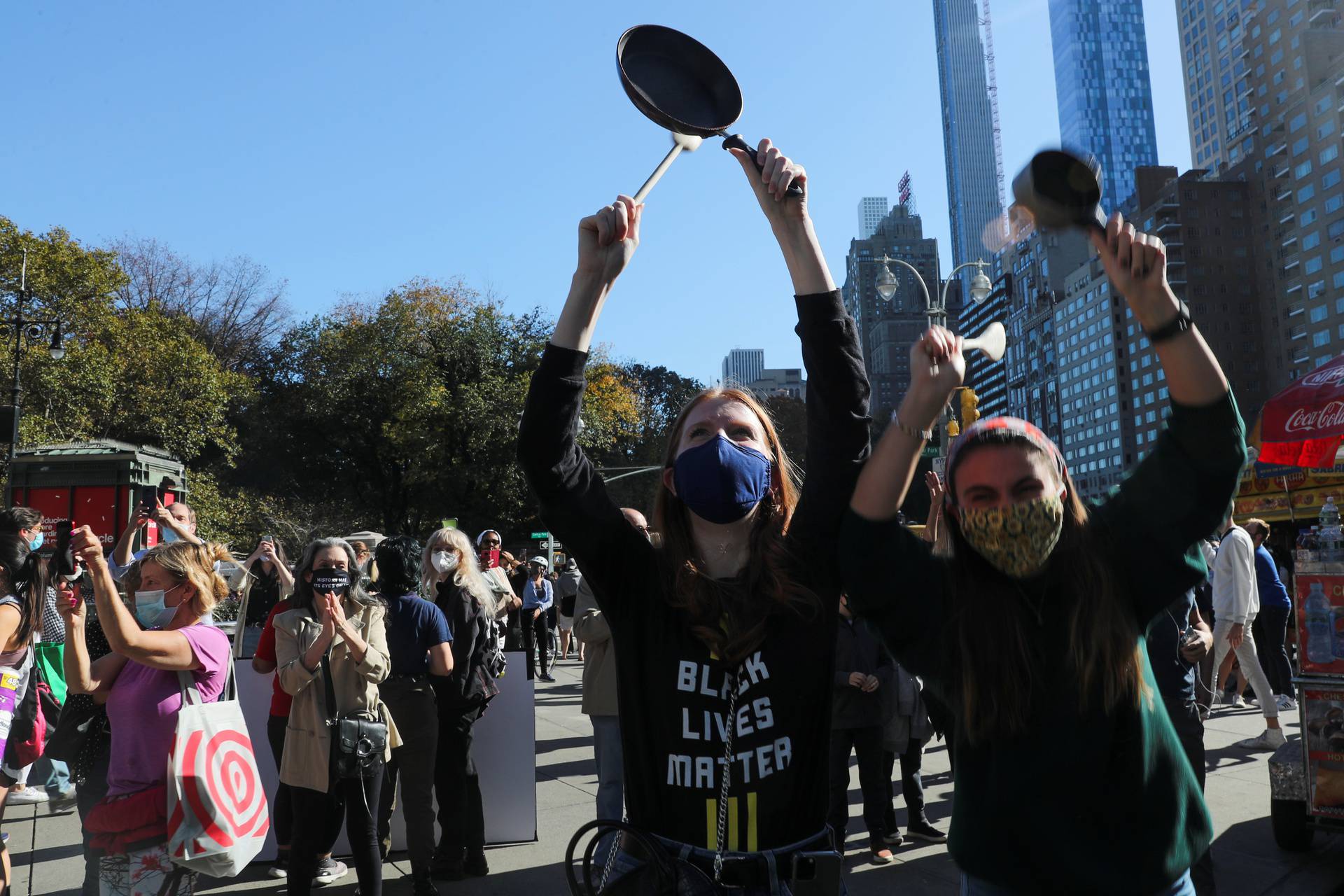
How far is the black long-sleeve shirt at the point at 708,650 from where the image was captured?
1.90m

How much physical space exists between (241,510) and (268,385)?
36.6 ft

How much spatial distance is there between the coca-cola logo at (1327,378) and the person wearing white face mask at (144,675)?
23.5ft

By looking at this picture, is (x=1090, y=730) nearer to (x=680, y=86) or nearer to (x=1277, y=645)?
(x=680, y=86)

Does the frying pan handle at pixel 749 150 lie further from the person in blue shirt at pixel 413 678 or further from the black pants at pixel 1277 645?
the black pants at pixel 1277 645

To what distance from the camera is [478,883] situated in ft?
18.5

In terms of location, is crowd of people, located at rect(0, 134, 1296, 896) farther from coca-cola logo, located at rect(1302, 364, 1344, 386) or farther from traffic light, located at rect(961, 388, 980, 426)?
traffic light, located at rect(961, 388, 980, 426)

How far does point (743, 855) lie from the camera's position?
5.96 feet

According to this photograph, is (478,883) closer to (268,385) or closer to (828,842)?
(828,842)

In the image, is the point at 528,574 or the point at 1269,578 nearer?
the point at 1269,578

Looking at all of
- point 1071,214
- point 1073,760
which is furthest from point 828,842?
point 1071,214

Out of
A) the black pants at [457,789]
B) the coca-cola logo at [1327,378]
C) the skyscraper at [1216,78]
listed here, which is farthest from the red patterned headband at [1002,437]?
Result: the skyscraper at [1216,78]

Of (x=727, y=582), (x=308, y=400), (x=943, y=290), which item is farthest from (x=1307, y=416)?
(x=308, y=400)

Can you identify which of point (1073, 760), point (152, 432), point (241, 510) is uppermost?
Answer: point (152, 432)

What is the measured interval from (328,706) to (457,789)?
1.21 m
